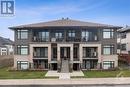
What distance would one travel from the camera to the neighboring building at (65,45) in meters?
43.3

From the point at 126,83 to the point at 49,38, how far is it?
20836 mm

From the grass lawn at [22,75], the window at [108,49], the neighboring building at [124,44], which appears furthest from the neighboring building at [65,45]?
the neighboring building at [124,44]

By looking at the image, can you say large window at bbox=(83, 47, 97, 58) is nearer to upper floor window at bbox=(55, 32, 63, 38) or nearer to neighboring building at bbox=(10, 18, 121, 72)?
neighboring building at bbox=(10, 18, 121, 72)

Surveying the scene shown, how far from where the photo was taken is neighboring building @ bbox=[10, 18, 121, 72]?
4334cm

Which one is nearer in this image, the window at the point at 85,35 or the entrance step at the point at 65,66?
the entrance step at the point at 65,66

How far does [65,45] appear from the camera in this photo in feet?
141

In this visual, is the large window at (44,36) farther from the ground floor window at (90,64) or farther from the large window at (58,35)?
the ground floor window at (90,64)

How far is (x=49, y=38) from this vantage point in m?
44.2

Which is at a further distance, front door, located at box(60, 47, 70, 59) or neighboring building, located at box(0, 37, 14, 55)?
neighboring building, located at box(0, 37, 14, 55)

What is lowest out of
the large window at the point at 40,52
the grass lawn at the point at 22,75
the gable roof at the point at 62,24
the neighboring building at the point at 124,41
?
the grass lawn at the point at 22,75

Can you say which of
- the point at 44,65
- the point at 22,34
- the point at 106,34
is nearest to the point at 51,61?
the point at 44,65

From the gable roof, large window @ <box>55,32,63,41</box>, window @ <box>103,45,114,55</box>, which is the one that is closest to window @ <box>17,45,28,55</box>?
the gable roof

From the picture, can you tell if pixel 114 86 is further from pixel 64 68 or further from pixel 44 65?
pixel 44 65

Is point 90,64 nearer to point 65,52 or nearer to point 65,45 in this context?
point 65,52
